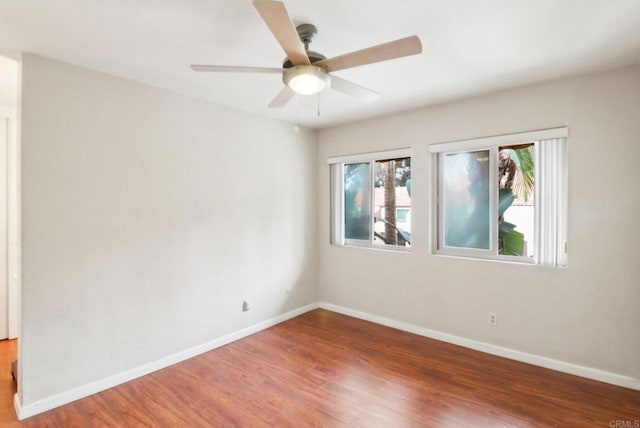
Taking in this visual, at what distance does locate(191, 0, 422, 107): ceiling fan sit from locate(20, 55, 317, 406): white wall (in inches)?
49.4

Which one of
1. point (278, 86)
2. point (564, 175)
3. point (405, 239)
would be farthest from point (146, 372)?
point (564, 175)

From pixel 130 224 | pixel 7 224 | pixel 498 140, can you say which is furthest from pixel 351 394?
pixel 7 224

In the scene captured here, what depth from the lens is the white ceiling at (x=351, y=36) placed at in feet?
5.69

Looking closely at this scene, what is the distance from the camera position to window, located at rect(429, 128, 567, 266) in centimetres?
282

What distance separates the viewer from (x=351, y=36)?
202 centimetres

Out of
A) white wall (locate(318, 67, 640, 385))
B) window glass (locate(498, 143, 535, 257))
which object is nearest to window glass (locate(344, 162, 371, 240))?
white wall (locate(318, 67, 640, 385))

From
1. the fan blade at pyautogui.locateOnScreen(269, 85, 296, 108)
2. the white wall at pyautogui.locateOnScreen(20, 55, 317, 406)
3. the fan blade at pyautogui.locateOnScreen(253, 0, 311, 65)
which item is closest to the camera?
the fan blade at pyautogui.locateOnScreen(253, 0, 311, 65)

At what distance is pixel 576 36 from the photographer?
2.04m

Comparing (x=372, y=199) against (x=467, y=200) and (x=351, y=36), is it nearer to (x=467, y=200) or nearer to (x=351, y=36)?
(x=467, y=200)

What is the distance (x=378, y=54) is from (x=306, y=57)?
0.36m

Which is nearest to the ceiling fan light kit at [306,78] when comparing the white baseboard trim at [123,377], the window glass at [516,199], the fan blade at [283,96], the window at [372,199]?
the fan blade at [283,96]

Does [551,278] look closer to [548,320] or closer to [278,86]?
[548,320]

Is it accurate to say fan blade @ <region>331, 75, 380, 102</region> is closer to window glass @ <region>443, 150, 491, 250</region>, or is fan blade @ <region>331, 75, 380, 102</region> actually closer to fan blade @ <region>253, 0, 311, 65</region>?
fan blade @ <region>253, 0, 311, 65</region>

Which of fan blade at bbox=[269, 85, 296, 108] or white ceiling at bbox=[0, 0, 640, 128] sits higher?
white ceiling at bbox=[0, 0, 640, 128]
